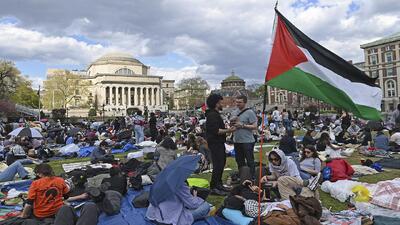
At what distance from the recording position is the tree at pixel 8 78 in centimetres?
4519

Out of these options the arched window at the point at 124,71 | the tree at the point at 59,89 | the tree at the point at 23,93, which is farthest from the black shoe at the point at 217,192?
the arched window at the point at 124,71

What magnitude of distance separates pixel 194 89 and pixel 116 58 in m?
32.9

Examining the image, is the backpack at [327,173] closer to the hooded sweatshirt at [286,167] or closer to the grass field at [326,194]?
the grass field at [326,194]

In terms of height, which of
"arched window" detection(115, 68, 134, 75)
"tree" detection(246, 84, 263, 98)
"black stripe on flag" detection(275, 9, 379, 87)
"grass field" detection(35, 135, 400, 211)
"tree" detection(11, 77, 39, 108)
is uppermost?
"arched window" detection(115, 68, 134, 75)

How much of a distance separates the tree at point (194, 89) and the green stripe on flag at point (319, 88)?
75615 millimetres

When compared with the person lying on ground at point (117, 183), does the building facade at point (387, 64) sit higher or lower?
higher

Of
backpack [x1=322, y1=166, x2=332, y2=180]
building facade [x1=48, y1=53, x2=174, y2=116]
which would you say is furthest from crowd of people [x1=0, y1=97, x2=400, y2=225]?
building facade [x1=48, y1=53, x2=174, y2=116]

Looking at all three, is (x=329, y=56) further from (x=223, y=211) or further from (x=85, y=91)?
(x=85, y=91)

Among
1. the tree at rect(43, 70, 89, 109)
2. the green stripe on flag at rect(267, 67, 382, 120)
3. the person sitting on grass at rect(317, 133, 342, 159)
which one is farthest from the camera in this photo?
the tree at rect(43, 70, 89, 109)

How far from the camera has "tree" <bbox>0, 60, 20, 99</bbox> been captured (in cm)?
4519

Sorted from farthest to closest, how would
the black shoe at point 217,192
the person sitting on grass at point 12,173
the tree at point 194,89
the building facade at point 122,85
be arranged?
1. the building facade at point 122,85
2. the tree at point 194,89
3. the person sitting on grass at point 12,173
4. the black shoe at point 217,192

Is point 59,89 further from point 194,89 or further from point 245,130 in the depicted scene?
point 245,130

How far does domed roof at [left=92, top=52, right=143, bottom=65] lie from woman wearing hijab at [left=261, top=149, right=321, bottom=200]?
100m

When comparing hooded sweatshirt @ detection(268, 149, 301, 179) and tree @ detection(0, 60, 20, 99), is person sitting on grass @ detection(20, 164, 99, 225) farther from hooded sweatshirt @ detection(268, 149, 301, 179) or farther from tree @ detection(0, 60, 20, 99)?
tree @ detection(0, 60, 20, 99)
